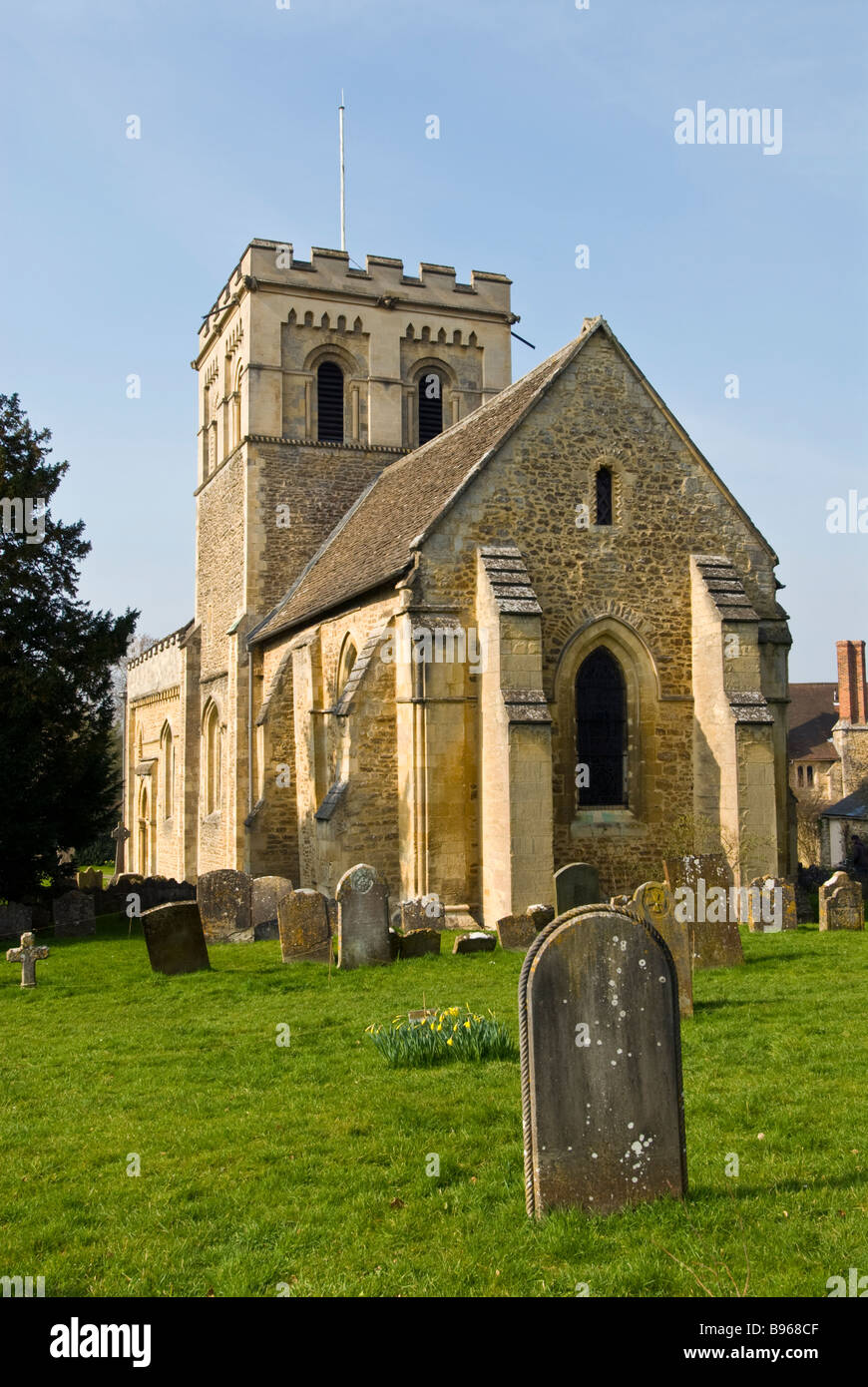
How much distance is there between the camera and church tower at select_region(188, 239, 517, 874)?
2350 cm

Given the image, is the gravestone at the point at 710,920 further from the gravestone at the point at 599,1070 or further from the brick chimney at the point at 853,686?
the brick chimney at the point at 853,686

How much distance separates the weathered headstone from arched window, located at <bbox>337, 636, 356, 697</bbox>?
6.55 metres

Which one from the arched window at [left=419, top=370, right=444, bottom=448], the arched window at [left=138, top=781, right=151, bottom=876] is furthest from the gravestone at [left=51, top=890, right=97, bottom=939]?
the arched window at [left=138, top=781, right=151, bottom=876]

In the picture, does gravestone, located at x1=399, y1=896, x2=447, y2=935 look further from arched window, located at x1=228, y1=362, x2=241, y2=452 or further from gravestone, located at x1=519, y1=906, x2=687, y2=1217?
arched window, located at x1=228, y1=362, x2=241, y2=452

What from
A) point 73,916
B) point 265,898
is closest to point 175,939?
point 265,898

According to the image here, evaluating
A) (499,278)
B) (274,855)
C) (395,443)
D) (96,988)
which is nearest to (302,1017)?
(96,988)

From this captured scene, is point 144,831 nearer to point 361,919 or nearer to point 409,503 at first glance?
point 409,503

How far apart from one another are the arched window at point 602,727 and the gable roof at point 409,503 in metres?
3.28

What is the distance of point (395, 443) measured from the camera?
82.1 ft

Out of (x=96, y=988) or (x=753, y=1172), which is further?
(x=96, y=988)

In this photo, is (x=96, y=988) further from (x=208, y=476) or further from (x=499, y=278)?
(x=499, y=278)

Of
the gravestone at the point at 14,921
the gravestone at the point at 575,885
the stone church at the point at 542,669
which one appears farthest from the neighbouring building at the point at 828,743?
the gravestone at the point at 14,921

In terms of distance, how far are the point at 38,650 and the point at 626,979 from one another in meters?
14.7

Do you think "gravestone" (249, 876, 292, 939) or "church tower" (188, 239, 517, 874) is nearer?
"gravestone" (249, 876, 292, 939)
